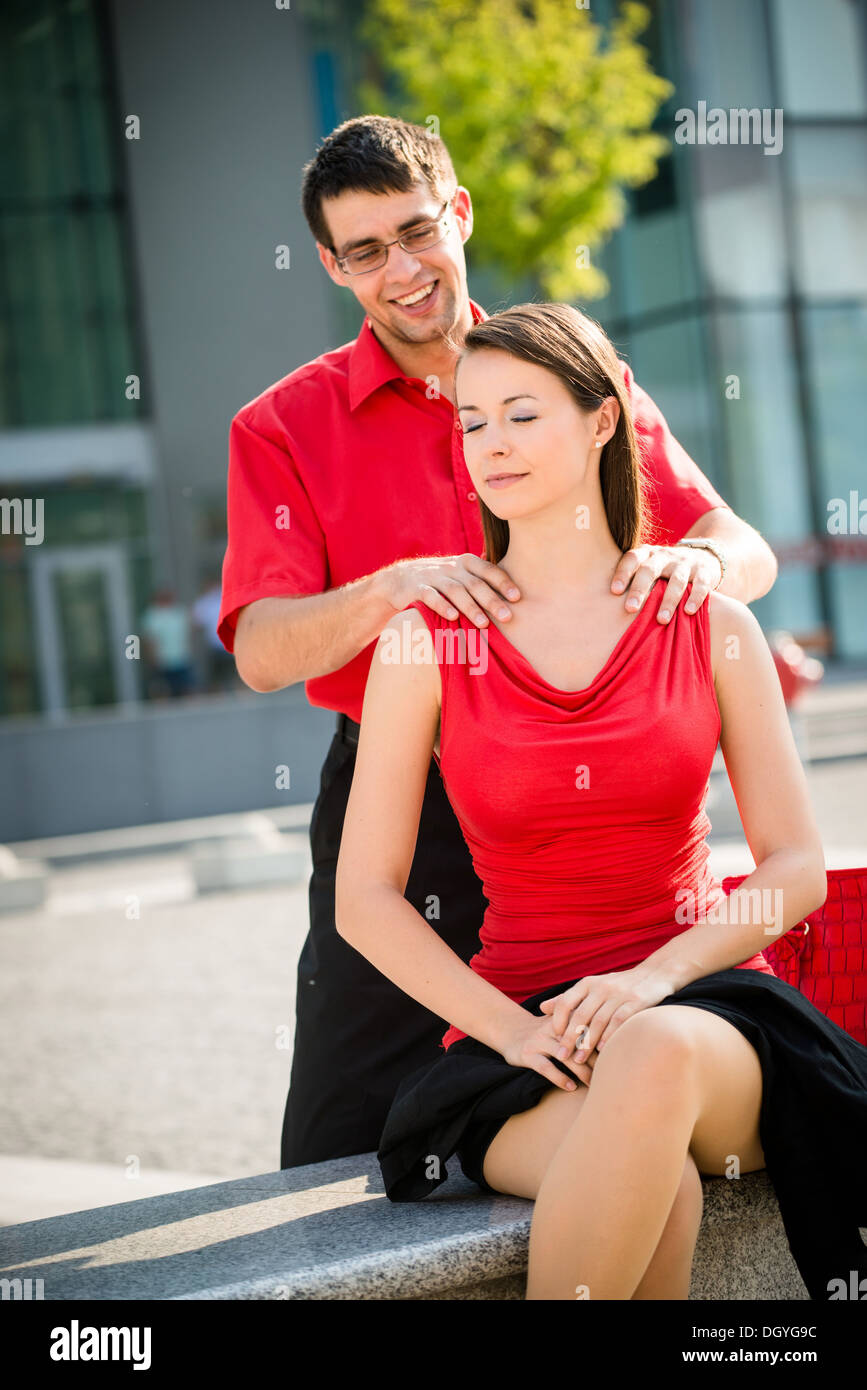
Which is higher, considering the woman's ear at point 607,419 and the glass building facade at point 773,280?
the glass building facade at point 773,280

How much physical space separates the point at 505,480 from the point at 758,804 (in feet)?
2.32

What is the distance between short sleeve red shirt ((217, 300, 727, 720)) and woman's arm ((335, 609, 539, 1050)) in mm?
579

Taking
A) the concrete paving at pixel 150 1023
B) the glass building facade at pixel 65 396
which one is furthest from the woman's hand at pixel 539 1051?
the glass building facade at pixel 65 396

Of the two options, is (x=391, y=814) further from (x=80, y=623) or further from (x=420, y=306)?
(x=80, y=623)

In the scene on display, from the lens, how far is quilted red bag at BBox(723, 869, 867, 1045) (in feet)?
9.61

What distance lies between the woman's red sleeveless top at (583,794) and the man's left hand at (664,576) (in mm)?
55

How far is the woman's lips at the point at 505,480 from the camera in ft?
8.87

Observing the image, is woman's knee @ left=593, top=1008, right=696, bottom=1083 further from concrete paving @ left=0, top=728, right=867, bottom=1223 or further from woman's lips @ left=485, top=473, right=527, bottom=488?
concrete paving @ left=0, top=728, right=867, bottom=1223

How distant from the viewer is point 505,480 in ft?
8.89

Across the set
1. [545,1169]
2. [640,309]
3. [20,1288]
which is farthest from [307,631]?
[640,309]

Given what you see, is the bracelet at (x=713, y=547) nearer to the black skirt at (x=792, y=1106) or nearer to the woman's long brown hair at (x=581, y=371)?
the woman's long brown hair at (x=581, y=371)

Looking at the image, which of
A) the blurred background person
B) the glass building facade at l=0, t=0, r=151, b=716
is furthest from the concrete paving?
the glass building facade at l=0, t=0, r=151, b=716

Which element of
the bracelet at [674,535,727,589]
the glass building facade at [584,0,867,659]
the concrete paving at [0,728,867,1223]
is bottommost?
the concrete paving at [0,728,867,1223]
